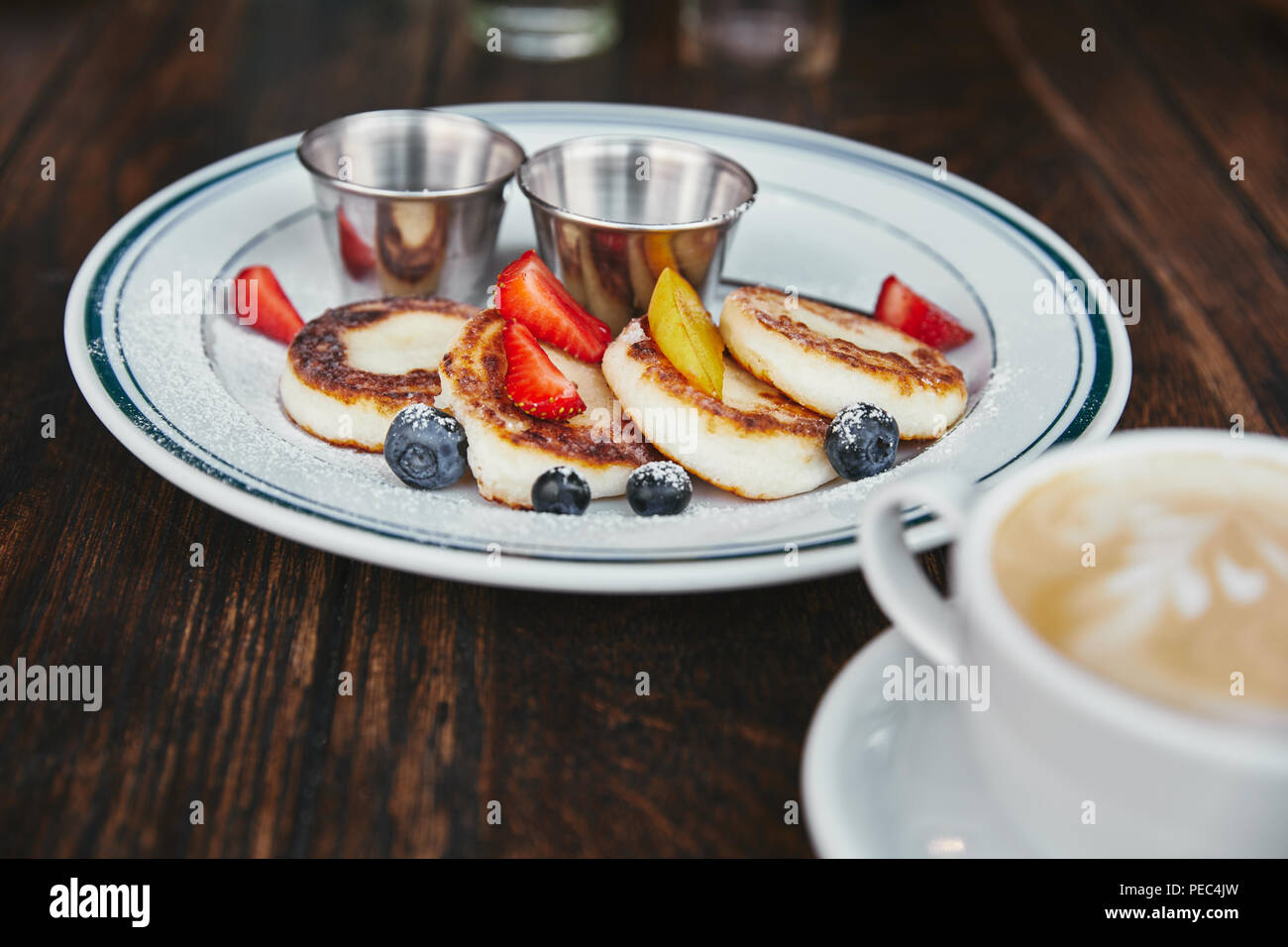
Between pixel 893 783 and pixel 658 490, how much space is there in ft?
1.54

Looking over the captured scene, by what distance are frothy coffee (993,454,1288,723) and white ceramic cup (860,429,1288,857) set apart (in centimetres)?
1

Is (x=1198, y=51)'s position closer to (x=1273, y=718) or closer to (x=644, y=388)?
(x=644, y=388)

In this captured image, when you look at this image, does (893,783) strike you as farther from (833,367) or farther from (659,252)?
(659,252)

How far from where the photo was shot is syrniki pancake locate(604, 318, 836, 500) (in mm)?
1291

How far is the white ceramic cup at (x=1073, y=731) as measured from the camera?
683mm

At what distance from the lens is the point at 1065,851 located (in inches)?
30.7

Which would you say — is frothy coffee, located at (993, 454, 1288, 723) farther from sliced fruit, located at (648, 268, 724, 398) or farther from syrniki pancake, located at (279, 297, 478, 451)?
syrniki pancake, located at (279, 297, 478, 451)

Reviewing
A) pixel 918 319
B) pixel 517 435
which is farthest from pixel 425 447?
pixel 918 319

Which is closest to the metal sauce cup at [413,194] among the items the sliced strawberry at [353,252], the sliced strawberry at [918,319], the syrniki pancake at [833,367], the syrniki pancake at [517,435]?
the sliced strawberry at [353,252]

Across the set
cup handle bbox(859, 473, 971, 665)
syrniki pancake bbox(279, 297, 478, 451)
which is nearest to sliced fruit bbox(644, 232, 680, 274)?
syrniki pancake bbox(279, 297, 478, 451)

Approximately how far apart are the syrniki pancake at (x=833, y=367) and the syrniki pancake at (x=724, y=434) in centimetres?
4

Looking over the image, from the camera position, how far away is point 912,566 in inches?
34.8

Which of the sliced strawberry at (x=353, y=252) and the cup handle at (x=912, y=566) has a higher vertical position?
the sliced strawberry at (x=353, y=252)

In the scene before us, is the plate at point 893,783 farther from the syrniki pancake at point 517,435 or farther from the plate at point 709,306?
the syrniki pancake at point 517,435
